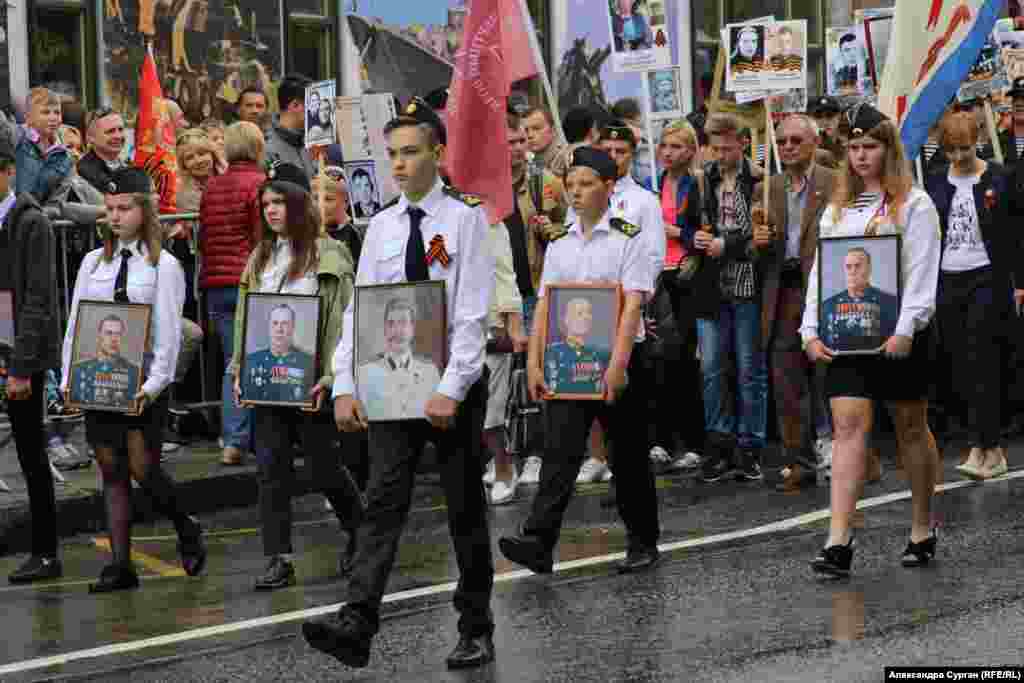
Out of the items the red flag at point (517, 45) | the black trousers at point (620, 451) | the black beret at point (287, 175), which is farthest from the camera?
the red flag at point (517, 45)

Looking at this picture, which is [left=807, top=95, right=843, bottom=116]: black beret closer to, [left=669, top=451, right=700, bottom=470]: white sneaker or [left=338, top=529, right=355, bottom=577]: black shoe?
[left=669, top=451, right=700, bottom=470]: white sneaker

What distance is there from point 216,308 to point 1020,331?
17.6 feet

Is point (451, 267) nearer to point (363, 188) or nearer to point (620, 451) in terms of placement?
point (620, 451)

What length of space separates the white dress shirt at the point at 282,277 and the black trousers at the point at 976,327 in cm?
452

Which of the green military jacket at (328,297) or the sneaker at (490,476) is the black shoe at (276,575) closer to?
the green military jacket at (328,297)

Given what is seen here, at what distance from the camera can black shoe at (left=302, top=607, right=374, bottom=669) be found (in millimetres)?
7559

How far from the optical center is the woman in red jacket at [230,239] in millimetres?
13453

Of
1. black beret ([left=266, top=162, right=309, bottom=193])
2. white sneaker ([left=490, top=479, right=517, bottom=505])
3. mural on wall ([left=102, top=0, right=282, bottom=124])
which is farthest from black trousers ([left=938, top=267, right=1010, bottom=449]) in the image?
mural on wall ([left=102, top=0, right=282, bottom=124])

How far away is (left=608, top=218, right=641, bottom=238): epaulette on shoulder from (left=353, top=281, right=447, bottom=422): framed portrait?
7.71ft

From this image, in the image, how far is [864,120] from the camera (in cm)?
978

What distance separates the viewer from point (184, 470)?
13188 millimetres

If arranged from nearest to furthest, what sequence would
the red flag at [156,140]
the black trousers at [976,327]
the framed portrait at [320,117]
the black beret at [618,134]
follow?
1. the black beret at [618,134]
2. the black trousers at [976,327]
3. the framed portrait at [320,117]
4. the red flag at [156,140]

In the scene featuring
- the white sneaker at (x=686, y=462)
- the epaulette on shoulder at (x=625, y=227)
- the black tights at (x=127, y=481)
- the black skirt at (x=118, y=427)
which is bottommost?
the white sneaker at (x=686, y=462)

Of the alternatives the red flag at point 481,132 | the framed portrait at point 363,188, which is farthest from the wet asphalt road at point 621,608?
the framed portrait at point 363,188
